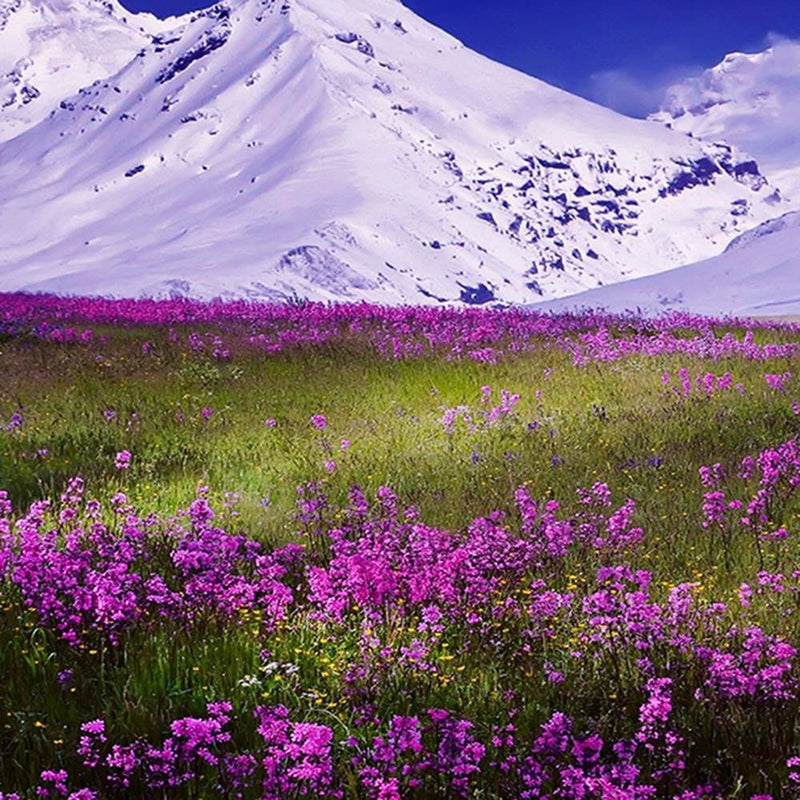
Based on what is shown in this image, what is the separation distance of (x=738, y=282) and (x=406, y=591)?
139 feet

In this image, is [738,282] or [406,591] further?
[738,282]

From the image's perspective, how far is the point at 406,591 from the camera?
4258mm

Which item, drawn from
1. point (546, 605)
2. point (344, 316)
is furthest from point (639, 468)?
point (344, 316)

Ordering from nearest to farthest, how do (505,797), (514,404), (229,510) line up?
1. (505,797)
2. (229,510)
3. (514,404)

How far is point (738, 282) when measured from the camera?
4366 centimetres

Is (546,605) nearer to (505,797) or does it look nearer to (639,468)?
(505,797)

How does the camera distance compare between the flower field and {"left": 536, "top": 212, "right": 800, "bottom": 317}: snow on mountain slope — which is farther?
{"left": 536, "top": 212, "right": 800, "bottom": 317}: snow on mountain slope

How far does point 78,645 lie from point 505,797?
1776 mm

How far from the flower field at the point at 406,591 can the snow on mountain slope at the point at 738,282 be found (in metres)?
29.3

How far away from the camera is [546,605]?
3986 mm

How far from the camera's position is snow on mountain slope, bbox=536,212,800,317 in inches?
1570

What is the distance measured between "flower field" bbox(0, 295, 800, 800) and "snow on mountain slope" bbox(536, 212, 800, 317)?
2931 cm

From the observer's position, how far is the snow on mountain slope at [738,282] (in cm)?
3988

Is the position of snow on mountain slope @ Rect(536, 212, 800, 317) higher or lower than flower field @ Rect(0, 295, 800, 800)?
higher
